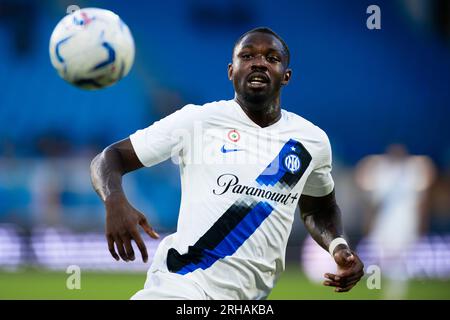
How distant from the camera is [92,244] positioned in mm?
14281

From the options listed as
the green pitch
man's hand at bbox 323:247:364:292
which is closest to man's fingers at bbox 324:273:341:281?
man's hand at bbox 323:247:364:292

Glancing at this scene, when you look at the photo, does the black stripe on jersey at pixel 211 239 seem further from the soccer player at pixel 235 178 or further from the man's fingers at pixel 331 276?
the man's fingers at pixel 331 276

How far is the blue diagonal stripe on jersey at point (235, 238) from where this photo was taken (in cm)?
515

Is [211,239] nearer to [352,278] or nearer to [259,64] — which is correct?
[352,278]

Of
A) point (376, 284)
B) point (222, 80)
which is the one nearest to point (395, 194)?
point (376, 284)

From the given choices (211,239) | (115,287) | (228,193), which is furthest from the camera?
(115,287)

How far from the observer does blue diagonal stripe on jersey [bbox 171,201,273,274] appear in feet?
16.9

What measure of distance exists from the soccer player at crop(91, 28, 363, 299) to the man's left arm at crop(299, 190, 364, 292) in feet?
0.04

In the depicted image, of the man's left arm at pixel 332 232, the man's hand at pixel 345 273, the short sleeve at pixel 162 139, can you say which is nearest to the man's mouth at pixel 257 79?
the short sleeve at pixel 162 139

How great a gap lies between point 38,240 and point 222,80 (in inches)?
228

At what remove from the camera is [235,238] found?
523 centimetres

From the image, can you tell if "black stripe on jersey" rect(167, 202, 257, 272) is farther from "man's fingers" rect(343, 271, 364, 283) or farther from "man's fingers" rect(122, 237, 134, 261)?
"man's fingers" rect(343, 271, 364, 283)

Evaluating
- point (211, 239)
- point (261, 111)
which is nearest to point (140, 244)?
point (211, 239)

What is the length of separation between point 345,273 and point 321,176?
783 millimetres
